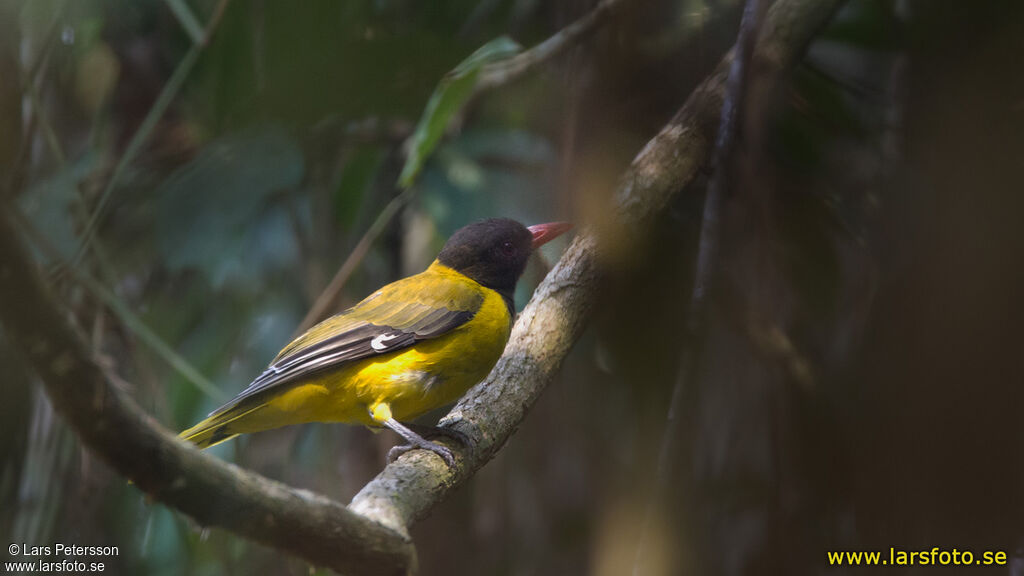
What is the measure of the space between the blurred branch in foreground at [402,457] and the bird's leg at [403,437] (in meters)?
0.04

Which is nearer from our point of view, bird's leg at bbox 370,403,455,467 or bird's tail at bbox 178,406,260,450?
bird's leg at bbox 370,403,455,467

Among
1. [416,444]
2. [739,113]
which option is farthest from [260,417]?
[739,113]

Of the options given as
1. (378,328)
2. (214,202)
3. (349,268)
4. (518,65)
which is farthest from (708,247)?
(214,202)

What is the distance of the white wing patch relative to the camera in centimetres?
269

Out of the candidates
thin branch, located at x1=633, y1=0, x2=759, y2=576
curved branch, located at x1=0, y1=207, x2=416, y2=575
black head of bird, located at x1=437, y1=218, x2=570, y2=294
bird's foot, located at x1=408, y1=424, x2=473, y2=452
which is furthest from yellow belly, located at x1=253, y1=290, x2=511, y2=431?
curved branch, located at x1=0, y1=207, x2=416, y2=575

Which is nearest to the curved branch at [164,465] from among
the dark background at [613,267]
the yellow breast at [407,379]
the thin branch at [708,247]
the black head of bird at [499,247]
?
the dark background at [613,267]

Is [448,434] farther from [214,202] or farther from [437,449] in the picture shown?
[214,202]

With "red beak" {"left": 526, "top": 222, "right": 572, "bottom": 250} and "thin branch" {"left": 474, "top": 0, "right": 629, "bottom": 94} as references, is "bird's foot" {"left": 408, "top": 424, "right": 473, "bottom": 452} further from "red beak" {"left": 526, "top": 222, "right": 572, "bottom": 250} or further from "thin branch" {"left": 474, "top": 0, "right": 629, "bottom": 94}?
"thin branch" {"left": 474, "top": 0, "right": 629, "bottom": 94}

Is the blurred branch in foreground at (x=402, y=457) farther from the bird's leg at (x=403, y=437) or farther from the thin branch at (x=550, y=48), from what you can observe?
the thin branch at (x=550, y=48)

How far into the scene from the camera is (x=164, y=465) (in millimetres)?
1131

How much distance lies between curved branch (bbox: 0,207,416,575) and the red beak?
1.77 metres

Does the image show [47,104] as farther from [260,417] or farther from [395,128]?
[260,417]

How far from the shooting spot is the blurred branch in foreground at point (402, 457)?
37.6 inches

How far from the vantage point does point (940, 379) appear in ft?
7.04
